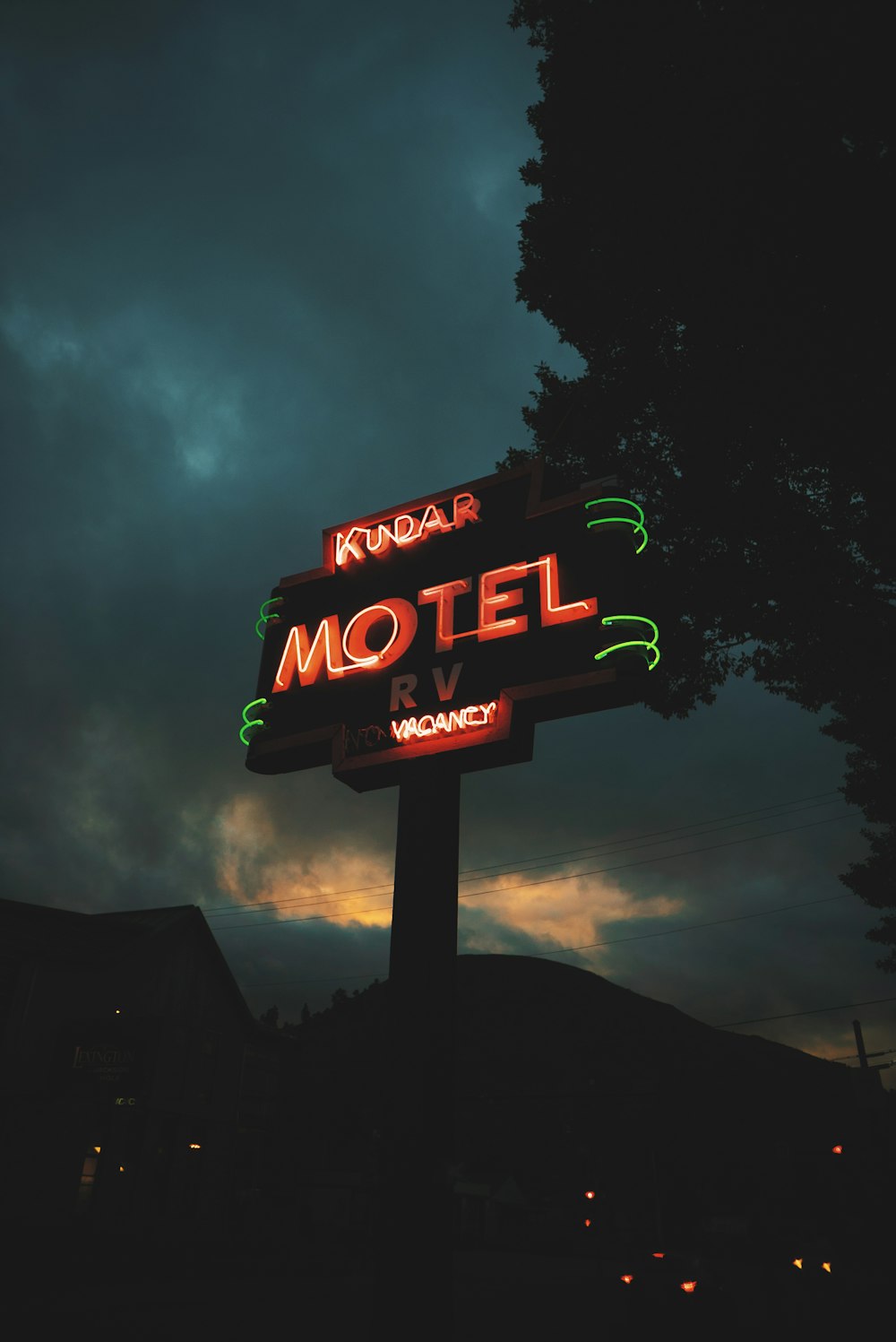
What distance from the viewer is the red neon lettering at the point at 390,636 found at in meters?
8.69

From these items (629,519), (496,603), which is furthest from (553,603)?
(629,519)

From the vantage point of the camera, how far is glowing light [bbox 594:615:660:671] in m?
7.38

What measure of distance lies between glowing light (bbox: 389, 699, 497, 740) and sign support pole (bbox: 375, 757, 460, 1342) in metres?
0.27

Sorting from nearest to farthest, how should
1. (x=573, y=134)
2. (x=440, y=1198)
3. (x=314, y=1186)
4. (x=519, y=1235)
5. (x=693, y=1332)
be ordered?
(x=440, y=1198) < (x=573, y=134) < (x=693, y=1332) < (x=314, y=1186) < (x=519, y=1235)

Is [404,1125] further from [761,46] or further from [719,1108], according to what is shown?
[719,1108]

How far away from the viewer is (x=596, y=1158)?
88.6 meters

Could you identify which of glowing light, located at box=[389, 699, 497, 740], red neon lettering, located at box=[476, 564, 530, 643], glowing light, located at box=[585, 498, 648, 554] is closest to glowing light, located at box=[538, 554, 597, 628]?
red neon lettering, located at box=[476, 564, 530, 643]

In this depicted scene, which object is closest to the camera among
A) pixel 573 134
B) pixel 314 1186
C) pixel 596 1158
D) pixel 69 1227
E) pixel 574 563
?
pixel 574 563

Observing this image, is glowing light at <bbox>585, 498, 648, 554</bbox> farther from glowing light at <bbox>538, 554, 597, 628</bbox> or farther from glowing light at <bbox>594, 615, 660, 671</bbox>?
glowing light at <bbox>594, 615, 660, 671</bbox>

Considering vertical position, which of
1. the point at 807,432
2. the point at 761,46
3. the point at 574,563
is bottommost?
the point at 574,563

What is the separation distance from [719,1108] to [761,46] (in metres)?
83.9

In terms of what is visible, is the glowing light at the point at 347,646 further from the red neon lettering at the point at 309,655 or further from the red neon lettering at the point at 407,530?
the red neon lettering at the point at 407,530

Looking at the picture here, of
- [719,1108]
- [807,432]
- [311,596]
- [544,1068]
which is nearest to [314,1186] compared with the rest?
[311,596]

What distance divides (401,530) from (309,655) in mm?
1825
